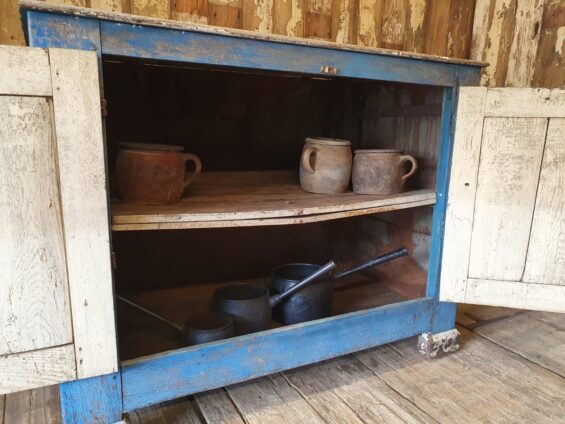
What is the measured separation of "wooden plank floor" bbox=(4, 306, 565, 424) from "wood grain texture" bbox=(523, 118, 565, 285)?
320 millimetres

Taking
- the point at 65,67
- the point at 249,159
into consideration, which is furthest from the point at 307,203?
the point at 65,67

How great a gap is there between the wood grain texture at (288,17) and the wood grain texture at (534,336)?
134 centimetres

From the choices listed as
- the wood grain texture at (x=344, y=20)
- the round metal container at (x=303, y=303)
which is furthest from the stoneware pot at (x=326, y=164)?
the wood grain texture at (x=344, y=20)

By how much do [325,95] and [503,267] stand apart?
37.8 inches

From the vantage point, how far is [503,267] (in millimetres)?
1197

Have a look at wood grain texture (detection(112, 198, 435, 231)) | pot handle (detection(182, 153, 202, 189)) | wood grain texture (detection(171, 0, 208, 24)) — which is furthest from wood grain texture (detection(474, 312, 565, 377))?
wood grain texture (detection(171, 0, 208, 24))

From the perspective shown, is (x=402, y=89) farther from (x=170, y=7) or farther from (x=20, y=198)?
(x=20, y=198)

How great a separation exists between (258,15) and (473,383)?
1438 mm

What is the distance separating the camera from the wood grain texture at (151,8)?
54.8 inches

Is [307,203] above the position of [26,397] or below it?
above

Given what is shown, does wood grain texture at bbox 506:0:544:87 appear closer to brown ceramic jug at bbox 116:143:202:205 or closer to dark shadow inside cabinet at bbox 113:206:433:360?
dark shadow inside cabinet at bbox 113:206:433:360

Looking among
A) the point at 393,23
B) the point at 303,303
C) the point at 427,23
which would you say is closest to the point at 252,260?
the point at 303,303

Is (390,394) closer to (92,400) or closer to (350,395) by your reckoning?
(350,395)

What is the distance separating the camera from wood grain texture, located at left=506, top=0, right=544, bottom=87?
5.56ft
